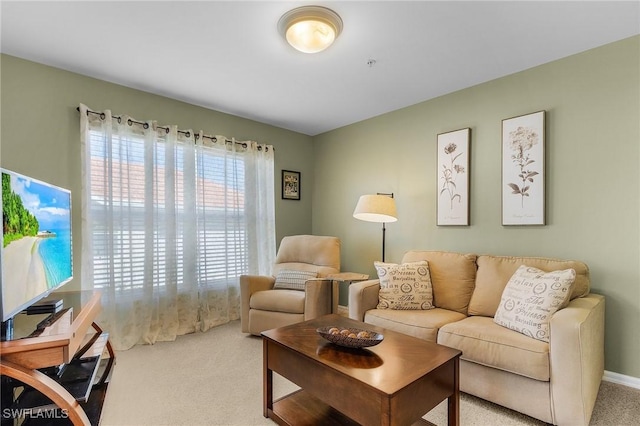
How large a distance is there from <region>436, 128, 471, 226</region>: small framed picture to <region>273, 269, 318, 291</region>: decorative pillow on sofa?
4.70ft

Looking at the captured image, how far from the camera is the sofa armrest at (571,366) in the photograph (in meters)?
1.62

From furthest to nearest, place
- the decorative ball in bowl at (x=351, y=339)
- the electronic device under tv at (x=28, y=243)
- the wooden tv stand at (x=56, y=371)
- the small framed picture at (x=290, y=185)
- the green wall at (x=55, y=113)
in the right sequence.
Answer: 1. the small framed picture at (x=290, y=185)
2. the green wall at (x=55, y=113)
3. the decorative ball in bowl at (x=351, y=339)
4. the electronic device under tv at (x=28, y=243)
5. the wooden tv stand at (x=56, y=371)

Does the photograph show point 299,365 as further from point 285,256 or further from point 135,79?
point 135,79

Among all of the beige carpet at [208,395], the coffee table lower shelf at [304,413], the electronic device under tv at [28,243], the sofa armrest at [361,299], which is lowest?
the beige carpet at [208,395]

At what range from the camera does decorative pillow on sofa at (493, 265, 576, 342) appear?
6.09 feet

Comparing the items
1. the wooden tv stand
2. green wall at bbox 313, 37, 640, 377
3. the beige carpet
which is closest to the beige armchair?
the beige carpet

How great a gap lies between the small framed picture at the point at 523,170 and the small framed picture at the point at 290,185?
2.54 metres

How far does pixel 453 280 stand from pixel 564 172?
1.19m

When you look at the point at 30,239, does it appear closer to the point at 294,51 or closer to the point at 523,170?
the point at 294,51

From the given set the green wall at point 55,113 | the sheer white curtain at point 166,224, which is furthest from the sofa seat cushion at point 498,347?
the green wall at point 55,113

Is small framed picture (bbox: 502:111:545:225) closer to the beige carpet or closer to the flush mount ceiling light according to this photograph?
the beige carpet

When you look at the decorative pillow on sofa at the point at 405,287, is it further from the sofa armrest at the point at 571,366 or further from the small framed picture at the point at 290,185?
the small framed picture at the point at 290,185

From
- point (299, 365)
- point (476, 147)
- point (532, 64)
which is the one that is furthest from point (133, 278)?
point (532, 64)

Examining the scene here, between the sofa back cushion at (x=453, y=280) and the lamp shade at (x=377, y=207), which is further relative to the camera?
the lamp shade at (x=377, y=207)
